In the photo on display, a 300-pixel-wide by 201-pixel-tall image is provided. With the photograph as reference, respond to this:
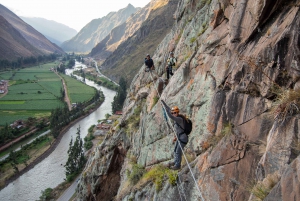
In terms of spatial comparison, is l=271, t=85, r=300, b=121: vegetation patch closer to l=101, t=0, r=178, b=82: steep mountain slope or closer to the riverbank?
the riverbank

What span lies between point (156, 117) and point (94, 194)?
9012 mm

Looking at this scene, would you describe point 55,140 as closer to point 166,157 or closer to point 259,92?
point 166,157

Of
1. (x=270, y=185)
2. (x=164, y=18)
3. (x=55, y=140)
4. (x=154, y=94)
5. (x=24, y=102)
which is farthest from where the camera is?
(x=164, y=18)

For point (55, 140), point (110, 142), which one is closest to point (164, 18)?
point (55, 140)

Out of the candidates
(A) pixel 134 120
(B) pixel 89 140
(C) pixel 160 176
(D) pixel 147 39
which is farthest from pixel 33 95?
(C) pixel 160 176

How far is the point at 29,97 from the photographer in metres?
96.6

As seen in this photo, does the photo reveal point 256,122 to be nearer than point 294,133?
No

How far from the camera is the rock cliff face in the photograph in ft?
17.9

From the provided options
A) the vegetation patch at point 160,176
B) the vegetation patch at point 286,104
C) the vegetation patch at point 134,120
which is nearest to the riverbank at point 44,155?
the vegetation patch at point 134,120

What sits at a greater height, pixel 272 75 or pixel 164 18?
pixel 164 18

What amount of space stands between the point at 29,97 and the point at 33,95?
12.5 ft

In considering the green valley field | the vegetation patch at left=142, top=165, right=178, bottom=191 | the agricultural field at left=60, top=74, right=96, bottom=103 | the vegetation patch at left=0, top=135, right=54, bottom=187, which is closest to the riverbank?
the vegetation patch at left=0, top=135, right=54, bottom=187

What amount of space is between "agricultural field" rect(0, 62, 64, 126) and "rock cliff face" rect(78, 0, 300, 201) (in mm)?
70532

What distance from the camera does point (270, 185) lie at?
5.18 metres
